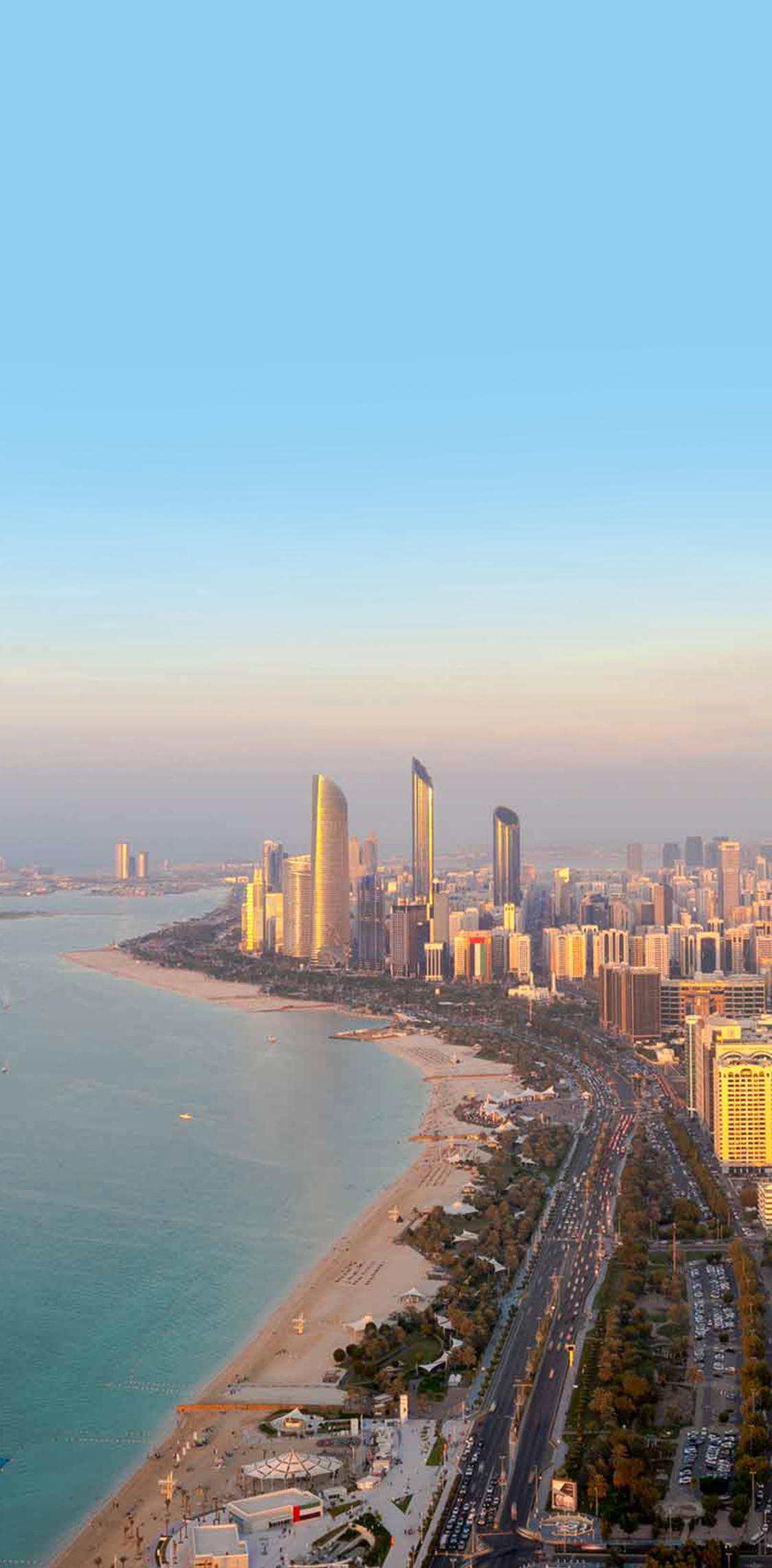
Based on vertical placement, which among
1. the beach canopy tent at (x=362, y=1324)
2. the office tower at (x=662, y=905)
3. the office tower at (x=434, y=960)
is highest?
the office tower at (x=662, y=905)

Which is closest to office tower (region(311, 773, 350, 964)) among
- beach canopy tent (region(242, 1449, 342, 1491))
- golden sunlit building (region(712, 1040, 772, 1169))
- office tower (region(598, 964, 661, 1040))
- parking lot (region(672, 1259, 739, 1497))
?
office tower (region(598, 964, 661, 1040))

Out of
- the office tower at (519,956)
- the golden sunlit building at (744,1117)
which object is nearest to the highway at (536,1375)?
the golden sunlit building at (744,1117)

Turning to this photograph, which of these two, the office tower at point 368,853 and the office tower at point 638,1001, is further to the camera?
the office tower at point 368,853

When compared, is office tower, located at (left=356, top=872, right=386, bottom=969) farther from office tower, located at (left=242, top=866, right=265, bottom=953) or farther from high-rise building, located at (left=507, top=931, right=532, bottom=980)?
high-rise building, located at (left=507, top=931, right=532, bottom=980)

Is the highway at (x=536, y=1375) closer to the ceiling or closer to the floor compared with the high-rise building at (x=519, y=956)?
closer to the floor

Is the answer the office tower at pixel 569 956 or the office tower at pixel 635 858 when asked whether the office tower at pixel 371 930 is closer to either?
the office tower at pixel 569 956

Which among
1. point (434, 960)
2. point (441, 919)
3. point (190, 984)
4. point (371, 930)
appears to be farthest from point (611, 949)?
point (190, 984)

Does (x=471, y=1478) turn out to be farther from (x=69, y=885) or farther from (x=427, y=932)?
(x=69, y=885)
